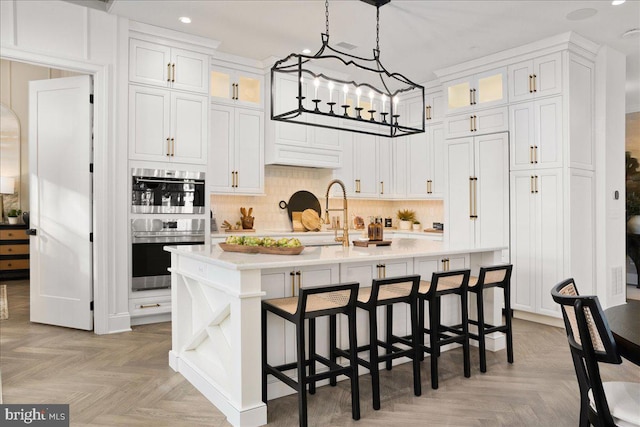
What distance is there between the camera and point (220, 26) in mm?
4570

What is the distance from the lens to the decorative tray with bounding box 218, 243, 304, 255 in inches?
114

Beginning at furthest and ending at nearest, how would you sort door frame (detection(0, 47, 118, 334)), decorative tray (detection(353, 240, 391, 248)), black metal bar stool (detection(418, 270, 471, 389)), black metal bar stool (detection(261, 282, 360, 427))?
door frame (detection(0, 47, 118, 334)) < decorative tray (detection(353, 240, 391, 248)) < black metal bar stool (detection(418, 270, 471, 389)) < black metal bar stool (detection(261, 282, 360, 427))

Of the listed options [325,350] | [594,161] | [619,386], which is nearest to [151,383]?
[325,350]

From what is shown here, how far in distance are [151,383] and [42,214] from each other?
2453 mm

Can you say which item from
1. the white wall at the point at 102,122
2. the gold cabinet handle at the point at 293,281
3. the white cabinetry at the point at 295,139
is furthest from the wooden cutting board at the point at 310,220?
the gold cabinet handle at the point at 293,281

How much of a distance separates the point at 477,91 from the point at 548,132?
1.08 m

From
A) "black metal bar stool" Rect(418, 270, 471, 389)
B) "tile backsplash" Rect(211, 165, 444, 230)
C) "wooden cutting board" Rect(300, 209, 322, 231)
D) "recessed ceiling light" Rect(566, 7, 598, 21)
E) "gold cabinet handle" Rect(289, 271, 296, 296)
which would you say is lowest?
"black metal bar stool" Rect(418, 270, 471, 389)

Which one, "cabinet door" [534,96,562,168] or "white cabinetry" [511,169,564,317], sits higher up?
"cabinet door" [534,96,562,168]

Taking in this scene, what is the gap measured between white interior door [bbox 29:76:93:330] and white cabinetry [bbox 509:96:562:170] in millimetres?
4557

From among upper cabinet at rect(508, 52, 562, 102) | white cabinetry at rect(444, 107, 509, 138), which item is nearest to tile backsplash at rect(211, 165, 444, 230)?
white cabinetry at rect(444, 107, 509, 138)

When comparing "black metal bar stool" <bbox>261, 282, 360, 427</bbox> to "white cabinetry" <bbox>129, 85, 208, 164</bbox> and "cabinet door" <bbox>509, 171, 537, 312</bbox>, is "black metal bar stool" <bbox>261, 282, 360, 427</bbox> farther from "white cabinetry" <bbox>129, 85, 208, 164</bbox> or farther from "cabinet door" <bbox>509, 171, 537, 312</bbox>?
"cabinet door" <bbox>509, 171, 537, 312</bbox>

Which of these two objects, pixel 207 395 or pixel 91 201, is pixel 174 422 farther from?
pixel 91 201

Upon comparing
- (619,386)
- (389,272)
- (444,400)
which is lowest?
(444,400)

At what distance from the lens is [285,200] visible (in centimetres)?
633
